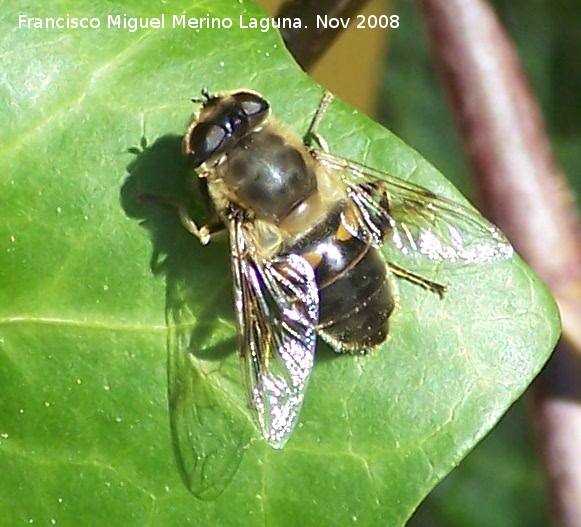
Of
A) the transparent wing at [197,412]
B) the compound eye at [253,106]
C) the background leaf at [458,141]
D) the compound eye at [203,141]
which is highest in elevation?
the compound eye at [253,106]

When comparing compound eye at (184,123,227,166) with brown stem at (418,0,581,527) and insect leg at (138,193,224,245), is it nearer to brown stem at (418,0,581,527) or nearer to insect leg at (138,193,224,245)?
insect leg at (138,193,224,245)

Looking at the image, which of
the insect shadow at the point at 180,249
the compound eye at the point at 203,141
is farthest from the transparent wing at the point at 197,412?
the compound eye at the point at 203,141

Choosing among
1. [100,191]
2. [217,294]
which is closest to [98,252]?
[100,191]

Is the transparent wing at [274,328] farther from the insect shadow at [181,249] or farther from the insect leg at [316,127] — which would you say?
the insect leg at [316,127]

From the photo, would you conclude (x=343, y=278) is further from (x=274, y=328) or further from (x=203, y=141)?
(x=203, y=141)

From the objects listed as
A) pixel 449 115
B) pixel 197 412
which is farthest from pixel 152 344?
pixel 449 115

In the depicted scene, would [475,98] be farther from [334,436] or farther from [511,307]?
[334,436]
